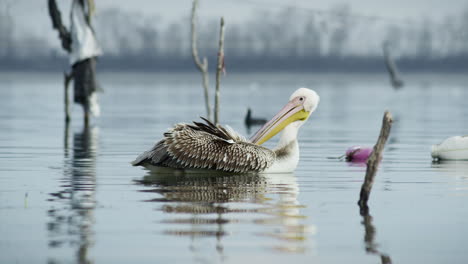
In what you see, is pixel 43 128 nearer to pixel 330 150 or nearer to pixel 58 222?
pixel 330 150

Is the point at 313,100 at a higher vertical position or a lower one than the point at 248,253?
higher

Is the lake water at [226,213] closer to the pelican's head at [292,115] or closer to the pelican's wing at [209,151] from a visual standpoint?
the pelican's wing at [209,151]

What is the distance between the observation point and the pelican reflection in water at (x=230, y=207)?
10.0 meters

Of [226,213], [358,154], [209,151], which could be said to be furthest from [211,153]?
[358,154]

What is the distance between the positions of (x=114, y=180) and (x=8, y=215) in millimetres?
Answer: 3794

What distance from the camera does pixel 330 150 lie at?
22.3 meters

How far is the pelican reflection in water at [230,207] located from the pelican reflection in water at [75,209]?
31.7 inches

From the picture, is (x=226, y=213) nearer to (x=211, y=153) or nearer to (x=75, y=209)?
(x=75, y=209)

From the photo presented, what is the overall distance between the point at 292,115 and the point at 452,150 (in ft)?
12.2

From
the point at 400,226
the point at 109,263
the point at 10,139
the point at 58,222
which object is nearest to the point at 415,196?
the point at 400,226

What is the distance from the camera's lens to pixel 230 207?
471 inches

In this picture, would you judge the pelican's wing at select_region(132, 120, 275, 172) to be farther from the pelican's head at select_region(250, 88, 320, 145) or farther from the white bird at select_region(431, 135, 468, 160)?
the white bird at select_region(431, 135, 468, 160)

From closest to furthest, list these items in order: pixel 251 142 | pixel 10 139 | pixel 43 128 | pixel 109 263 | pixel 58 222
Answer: pixel 109 263 < pixel 58 222 < pixel 251 142 < pixel 10 139 < pixel 43 128

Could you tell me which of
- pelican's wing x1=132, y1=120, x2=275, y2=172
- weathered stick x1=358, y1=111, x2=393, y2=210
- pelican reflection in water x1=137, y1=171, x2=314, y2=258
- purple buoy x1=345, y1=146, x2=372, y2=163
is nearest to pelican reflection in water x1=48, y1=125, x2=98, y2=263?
pelican reflection in water x1=137, y1=171, x2=314, y2=258
